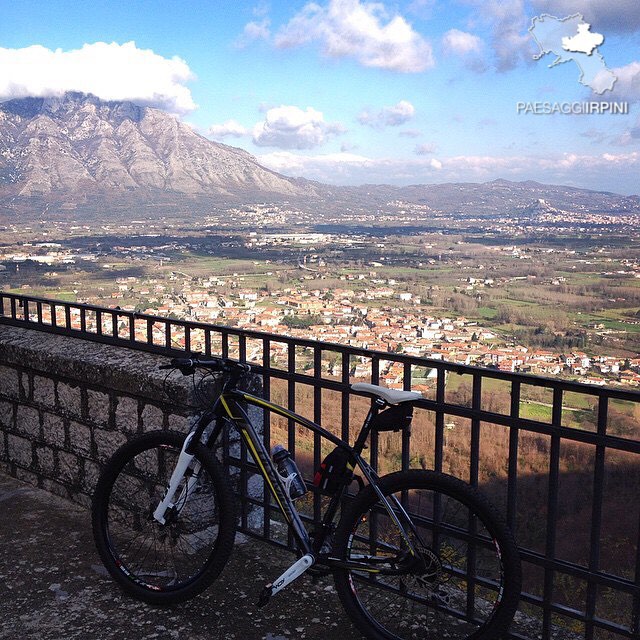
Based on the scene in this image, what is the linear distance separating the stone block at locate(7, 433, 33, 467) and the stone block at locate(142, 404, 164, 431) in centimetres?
129

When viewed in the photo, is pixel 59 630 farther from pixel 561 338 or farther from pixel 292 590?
pixel 561 338

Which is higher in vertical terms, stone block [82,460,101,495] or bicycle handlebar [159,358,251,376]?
bicycle handlebar [159,358,251,376]

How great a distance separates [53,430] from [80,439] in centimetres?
31

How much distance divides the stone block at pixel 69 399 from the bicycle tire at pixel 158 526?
2.08 feet

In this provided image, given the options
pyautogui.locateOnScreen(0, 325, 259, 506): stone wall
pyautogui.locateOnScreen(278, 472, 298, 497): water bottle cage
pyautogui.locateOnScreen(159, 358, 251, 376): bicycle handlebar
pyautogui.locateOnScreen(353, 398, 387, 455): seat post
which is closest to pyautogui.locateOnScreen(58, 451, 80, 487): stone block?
pyautogui.locateOnScreen(0, 325, 259, 506): stone wall

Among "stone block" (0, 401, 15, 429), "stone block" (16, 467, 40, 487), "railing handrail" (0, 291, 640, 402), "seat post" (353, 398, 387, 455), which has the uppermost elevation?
"railing handrail" (0, 291, 640, 402)

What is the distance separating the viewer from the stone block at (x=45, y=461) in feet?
14.3

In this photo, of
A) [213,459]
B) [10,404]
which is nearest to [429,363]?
[213,459]

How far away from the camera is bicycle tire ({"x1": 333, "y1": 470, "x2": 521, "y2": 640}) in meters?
2.45

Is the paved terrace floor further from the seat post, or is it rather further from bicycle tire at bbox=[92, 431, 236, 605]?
the seat post

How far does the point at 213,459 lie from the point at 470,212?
307 ft

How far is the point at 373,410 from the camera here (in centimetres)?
260

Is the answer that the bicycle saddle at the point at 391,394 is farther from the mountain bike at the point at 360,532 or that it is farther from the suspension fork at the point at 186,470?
the suspension fork at the point at 186,470

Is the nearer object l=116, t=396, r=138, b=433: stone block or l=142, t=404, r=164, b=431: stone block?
l=142, t=404, r=164, b=431: stone block
